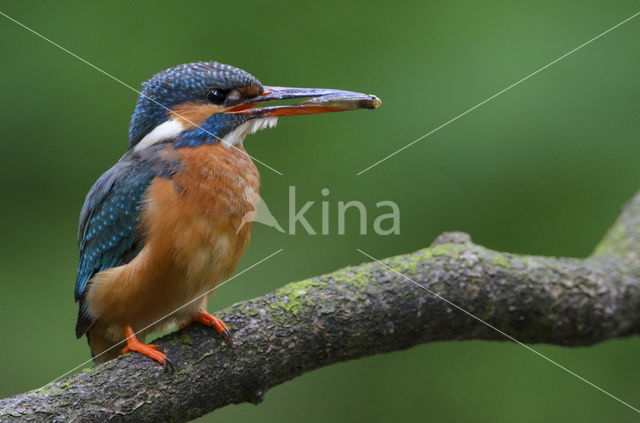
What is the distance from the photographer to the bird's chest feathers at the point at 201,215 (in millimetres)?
2514

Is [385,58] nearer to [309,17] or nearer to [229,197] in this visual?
[309,17]

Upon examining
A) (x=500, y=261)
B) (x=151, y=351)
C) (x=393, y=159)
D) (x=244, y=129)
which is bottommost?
(x=151, y=351)

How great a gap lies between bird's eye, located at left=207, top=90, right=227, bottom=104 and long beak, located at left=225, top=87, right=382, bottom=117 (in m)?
0.06

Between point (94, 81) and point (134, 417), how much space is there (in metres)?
2.38

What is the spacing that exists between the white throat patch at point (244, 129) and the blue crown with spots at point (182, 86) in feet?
0.51

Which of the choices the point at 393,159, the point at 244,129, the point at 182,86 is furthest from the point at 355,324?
the point at 393,159

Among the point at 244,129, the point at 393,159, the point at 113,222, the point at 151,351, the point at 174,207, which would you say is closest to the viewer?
the point at 151,351

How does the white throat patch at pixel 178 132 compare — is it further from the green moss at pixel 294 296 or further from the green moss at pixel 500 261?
the green moss at pixel 500 261

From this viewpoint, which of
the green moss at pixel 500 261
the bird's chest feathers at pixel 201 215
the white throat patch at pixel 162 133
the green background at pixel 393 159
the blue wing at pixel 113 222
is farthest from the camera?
the green background at pixel 393 159

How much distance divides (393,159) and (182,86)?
1.45 metres

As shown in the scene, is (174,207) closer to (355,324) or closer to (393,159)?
(355,324)

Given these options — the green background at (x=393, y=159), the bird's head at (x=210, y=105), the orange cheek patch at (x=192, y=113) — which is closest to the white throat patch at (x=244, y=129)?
the bird's head at (x=210, y=105)

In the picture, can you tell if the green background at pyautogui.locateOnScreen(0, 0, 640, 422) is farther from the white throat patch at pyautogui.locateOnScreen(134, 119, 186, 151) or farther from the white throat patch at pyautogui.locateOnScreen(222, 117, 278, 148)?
the white throat patch at pyautogui.locateOnScreen(134, 119, 186, 151)

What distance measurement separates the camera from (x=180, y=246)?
98.5 inches
